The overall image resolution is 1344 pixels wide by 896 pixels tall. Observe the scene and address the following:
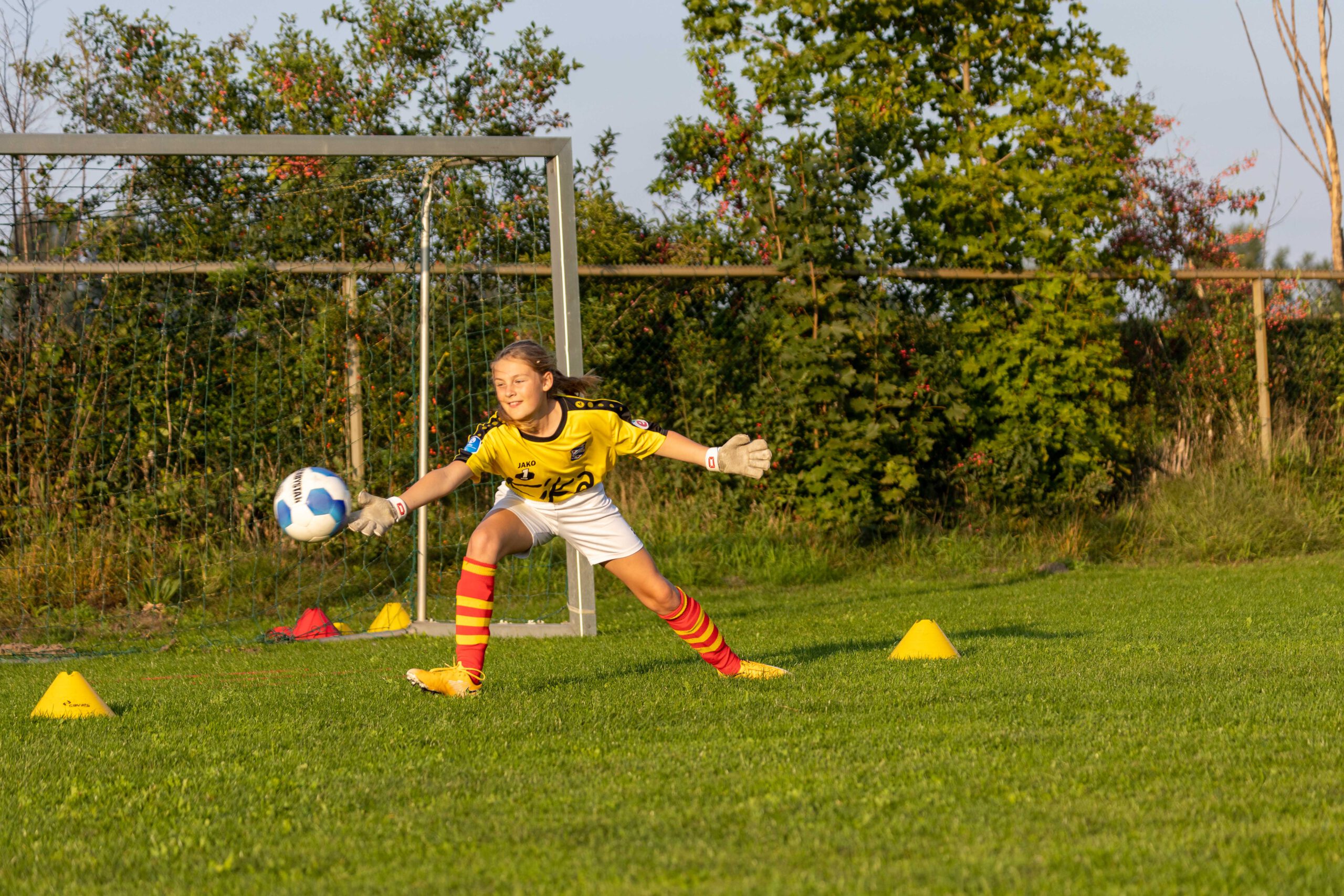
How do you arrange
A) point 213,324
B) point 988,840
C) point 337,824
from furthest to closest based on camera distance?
point 213,324
point 337,824
point 988,840

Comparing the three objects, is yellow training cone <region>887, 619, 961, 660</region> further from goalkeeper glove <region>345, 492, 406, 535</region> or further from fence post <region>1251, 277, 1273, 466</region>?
fence post <region>1251, 277, 1273, 466</region>

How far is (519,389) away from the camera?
5141 mm

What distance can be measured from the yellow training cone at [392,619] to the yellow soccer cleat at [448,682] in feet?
9.68

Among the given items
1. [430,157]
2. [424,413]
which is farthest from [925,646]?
[430,157]

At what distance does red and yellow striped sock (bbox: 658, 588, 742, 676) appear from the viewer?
5312 millimetres

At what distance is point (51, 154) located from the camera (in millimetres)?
7555

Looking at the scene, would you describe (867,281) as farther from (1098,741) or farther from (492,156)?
(1098,741)

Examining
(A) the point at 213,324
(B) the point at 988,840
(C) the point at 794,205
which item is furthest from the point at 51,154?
(B) the point at 988,840

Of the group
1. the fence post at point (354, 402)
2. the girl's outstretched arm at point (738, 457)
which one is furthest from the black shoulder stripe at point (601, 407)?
the fence post at point (354, 402)

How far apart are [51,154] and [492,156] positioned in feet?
8.41

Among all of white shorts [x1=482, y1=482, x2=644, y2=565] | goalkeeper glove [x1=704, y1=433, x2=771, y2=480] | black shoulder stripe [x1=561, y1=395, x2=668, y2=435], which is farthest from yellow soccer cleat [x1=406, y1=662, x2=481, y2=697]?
goalkeeper glove [x1=704, y1=433, x2=771, y2=480]

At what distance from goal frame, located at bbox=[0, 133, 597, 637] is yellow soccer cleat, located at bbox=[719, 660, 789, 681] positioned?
Answer: 7.88 ft

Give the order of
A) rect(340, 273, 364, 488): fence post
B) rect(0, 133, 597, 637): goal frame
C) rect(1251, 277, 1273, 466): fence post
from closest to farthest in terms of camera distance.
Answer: rect(0, 133, 597, 637): goal frame
rect(340, 273, 364, 488): fence post
rect(1251, 277, 1273, 466): fence post

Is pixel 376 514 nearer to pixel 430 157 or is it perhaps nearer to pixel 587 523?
pixel 587 523
